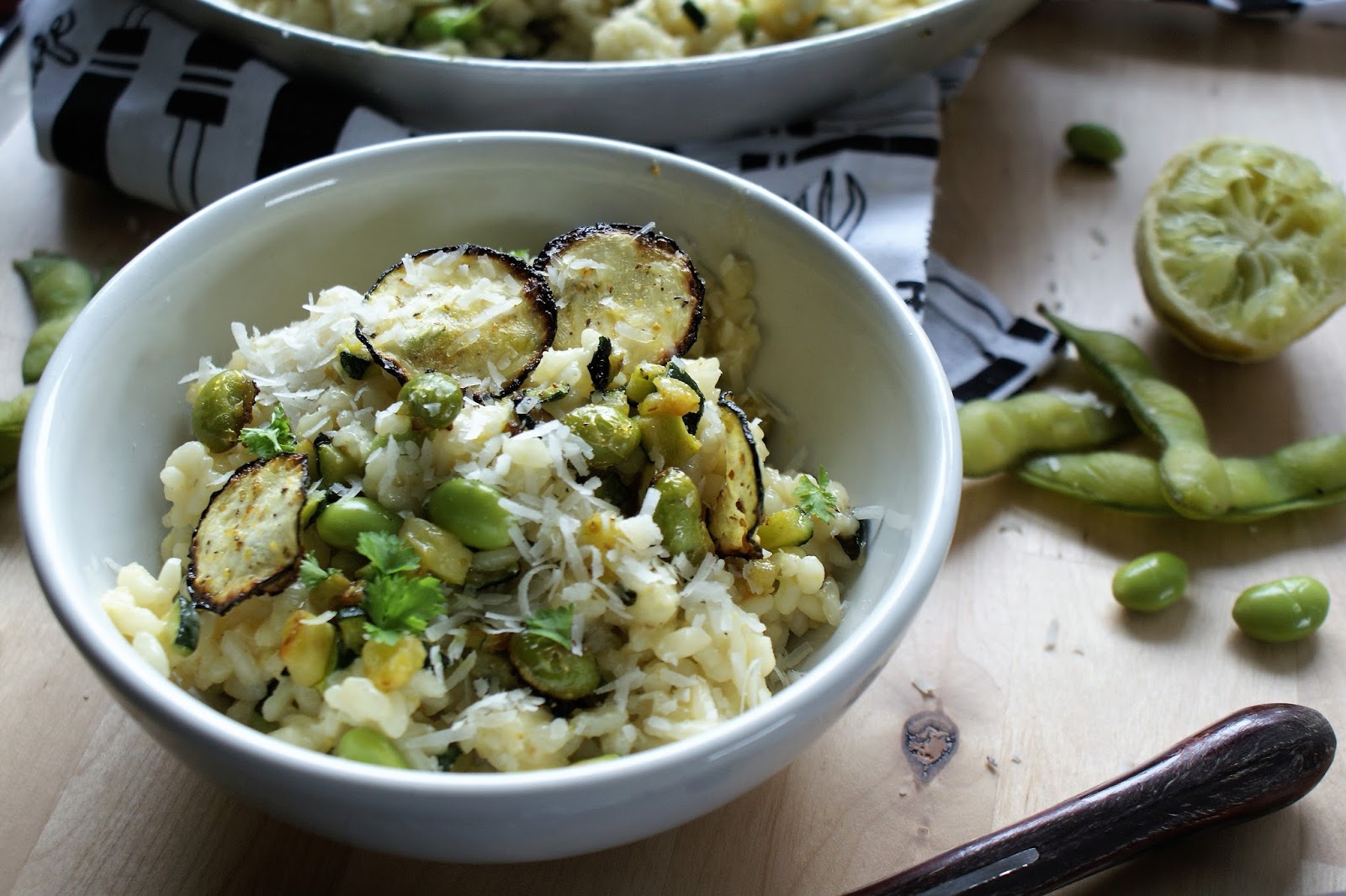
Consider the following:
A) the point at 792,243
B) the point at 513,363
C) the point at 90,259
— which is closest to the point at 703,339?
the point at 792,243

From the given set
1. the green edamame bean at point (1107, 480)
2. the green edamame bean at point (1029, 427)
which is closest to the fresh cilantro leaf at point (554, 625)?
the green edamame bean at point (1029, 427)

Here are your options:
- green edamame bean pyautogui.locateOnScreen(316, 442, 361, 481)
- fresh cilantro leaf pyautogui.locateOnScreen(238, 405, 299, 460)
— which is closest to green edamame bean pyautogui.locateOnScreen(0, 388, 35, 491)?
fresh cilantro leaf pyautogui.locateOnScreen(238, 405, 299, 460)

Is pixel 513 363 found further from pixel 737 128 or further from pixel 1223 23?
pixel 1223 23

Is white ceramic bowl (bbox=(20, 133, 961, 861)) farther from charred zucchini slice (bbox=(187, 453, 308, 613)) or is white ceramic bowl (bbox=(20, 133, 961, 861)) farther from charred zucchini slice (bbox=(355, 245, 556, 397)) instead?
charred zucchini slice (bbox=(355, 245, 556, 397))

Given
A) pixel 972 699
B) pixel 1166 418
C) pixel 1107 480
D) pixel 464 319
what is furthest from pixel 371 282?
pixel 1166 418

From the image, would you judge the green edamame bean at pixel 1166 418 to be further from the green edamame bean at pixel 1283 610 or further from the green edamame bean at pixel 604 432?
the green edamame bean at pixel 604 432
